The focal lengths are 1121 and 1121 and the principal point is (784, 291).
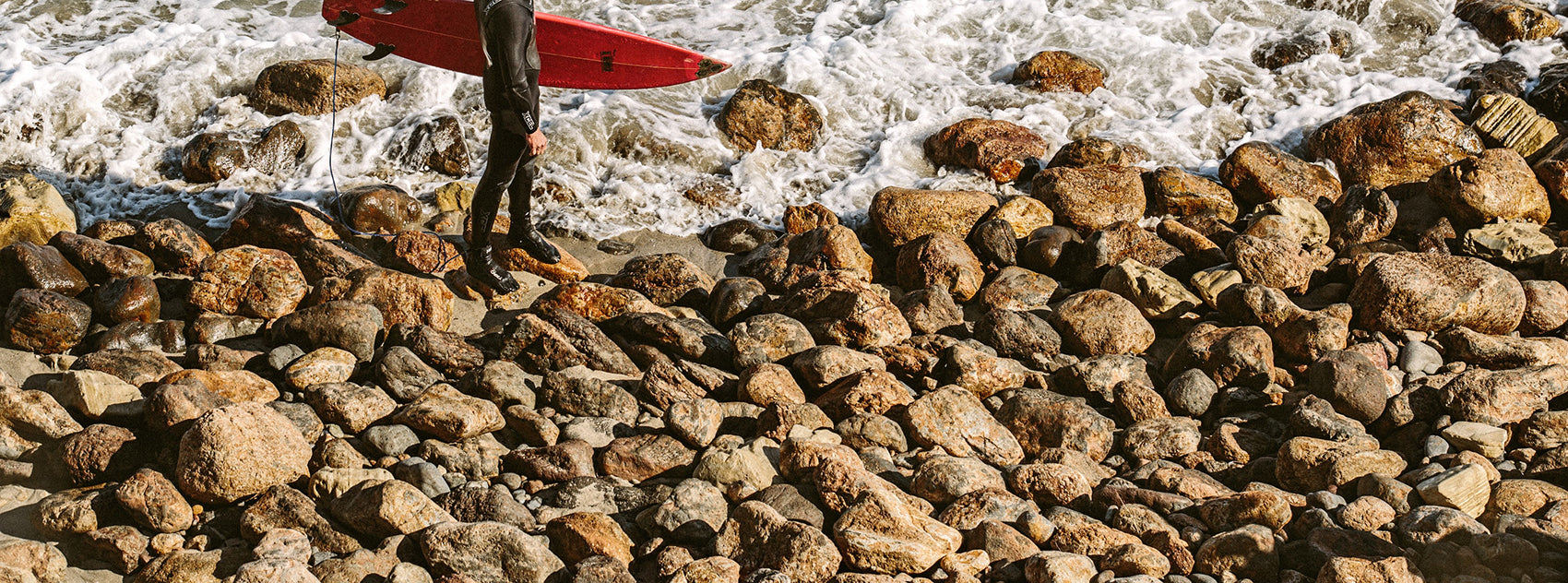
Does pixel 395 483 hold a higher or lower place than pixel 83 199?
higher

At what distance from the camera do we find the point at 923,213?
6.43 metres

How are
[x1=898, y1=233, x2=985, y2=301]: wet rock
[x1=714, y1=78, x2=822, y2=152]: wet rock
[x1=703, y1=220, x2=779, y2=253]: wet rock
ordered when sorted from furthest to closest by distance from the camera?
[x1=714, y1=78, x2=822, y2=152]: wet rock, [x1=703, y1=220, x2=779, y2=253]: wet rock, [x1=898, y1=233, x2=985, y2=301]: wet rock

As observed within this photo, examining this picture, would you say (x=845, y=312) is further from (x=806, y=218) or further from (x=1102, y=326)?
(x=806, y=218)

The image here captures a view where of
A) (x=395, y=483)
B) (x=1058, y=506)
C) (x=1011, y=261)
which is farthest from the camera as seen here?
(x=1011, y=261)

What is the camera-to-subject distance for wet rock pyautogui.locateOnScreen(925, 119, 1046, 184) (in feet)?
24.2

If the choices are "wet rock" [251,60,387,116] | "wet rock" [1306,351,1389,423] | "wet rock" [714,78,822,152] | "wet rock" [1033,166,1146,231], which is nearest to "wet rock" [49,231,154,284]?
"wet rock" [251,60,387,116]

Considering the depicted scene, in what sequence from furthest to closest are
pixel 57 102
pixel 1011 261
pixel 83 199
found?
pixel 57 102, pixel 83 199, pixel 1011 261

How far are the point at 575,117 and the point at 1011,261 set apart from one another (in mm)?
3272

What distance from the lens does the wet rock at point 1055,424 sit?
175 inches

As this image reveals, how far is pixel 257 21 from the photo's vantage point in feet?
29.5

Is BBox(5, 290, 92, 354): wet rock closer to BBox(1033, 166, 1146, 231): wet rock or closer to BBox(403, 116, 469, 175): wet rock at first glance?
BBox(403, 116, 469, 175): wet rock

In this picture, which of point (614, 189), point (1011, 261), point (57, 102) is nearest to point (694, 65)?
point (614, 189)

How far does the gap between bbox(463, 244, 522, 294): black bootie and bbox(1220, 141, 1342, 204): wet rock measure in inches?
175

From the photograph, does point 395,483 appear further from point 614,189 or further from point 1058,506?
point 614,189
